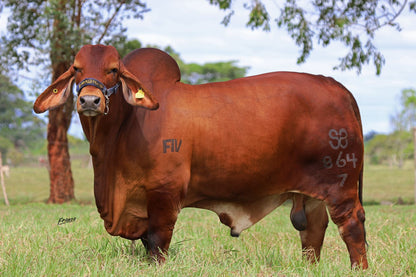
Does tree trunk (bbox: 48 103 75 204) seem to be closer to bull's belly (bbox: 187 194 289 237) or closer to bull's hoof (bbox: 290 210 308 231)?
bull's belly (bbox: 187 194 289 237)

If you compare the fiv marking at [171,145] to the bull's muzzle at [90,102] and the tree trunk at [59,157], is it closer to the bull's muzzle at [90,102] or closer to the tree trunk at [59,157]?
the bull's muzzle at [90,102]

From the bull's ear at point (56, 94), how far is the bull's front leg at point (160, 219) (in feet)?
3.05

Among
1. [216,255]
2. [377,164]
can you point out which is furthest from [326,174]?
[377,164]

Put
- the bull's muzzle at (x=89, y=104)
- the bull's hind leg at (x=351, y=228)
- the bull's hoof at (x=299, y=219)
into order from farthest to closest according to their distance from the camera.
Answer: the bull's hoof at (x=299, y=219) < the bull's hind leg at (x=351, y=228) < the bull's muzzle at (x=89, y=104)

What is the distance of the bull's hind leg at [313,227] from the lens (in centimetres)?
450

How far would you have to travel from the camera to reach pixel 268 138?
4.06 m

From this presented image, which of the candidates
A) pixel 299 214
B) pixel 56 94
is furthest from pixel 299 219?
pixel 56 94

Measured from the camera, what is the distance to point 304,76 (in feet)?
14.5

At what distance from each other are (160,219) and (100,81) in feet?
3.50

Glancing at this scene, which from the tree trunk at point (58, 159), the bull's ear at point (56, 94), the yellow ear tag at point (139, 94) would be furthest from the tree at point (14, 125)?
the yellow ear tag at point (139, 94)

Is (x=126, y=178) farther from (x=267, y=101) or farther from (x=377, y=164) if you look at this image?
(x=377, y=164)

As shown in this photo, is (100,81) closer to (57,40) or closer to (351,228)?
(351,228)

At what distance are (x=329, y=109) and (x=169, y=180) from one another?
4.58ft

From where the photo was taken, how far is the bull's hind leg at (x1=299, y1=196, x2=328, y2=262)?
450 centimetres
